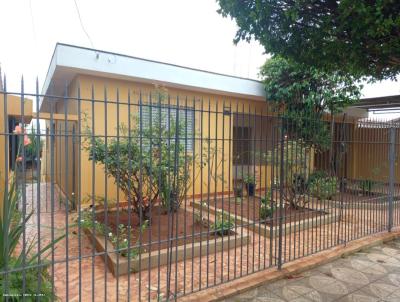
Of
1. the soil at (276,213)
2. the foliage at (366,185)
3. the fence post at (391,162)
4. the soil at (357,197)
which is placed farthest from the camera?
the foliage at (366,185)

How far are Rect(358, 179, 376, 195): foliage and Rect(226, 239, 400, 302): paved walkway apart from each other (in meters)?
2.07

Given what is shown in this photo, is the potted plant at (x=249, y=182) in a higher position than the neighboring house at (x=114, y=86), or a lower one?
lower

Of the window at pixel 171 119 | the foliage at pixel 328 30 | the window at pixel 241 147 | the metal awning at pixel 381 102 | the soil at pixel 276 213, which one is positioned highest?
the metal awning at pixel 381 102

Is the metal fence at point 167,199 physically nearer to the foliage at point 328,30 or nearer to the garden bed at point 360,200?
the garden bed at point 360,200

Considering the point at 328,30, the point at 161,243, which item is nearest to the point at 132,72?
the point at 161,243

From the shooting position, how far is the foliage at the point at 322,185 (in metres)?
5.13

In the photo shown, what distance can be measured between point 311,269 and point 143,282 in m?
2.26

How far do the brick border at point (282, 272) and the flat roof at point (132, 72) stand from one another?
4874 mm

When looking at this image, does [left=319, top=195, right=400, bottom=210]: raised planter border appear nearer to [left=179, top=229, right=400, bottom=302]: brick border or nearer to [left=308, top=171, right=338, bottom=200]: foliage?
[left=308, top=171, right=338, bottom=200]: foliage

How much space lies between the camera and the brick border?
10.6 feet

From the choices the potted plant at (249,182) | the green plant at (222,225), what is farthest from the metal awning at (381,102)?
the green plant at (222,225)

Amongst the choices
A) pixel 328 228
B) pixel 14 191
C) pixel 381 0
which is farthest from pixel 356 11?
pixel 328 228

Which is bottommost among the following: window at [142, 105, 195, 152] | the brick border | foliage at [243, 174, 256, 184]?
the brick border

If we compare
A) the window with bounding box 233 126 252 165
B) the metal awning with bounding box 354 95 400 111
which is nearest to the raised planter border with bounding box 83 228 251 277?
the window with bounding box 233 126 252 165
